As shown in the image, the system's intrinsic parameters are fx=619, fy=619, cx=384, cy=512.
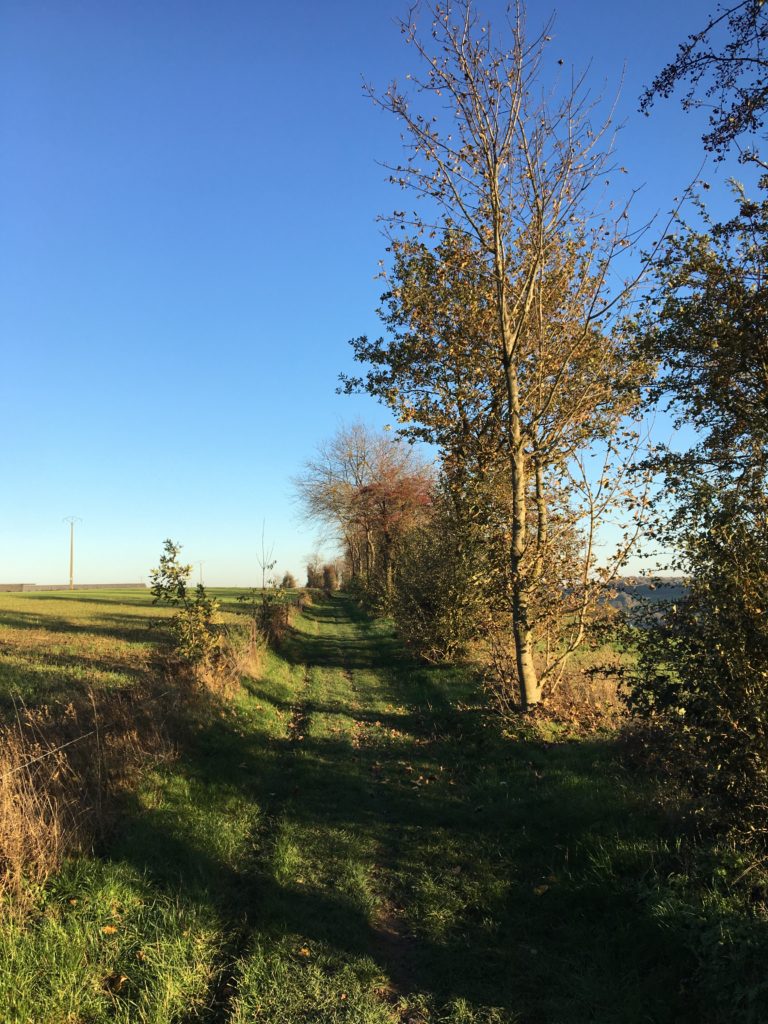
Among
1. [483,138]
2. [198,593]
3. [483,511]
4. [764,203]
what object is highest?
[483,138]

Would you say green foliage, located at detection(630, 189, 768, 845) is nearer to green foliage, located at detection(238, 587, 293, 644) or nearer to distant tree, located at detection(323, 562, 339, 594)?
green foliage, located at detection(238, 587, 293, 644)

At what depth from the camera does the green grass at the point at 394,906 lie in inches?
157

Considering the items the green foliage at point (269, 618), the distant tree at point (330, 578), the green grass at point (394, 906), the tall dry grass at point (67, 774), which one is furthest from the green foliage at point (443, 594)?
the distant tree at point (330, 578)

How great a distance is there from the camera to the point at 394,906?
5379 millimetres

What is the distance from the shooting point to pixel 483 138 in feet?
35.4

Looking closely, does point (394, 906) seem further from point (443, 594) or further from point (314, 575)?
point (314, 575)

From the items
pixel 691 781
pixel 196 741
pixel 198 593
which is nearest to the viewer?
pixel 691 781

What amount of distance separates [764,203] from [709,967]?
26.7 ft

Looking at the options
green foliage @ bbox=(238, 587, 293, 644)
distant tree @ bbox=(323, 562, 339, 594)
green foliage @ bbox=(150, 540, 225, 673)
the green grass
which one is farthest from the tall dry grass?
distant tree @ bbox=(323, 562, 339, 594)

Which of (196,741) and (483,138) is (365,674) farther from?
(483,138)

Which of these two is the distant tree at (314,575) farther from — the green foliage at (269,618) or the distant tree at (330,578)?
the green foliage at (269,618)

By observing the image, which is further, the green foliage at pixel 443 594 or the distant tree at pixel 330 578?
the distant tree at pixel 330 578

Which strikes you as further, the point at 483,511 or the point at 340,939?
the point at 483,511

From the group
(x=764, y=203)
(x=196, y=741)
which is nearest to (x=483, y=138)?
(x=764, y=203)
